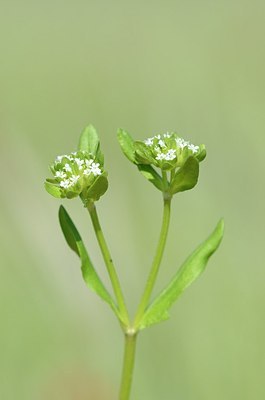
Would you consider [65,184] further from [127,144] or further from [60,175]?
[127,144]

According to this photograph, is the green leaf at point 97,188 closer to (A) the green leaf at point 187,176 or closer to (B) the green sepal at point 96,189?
(B) the green sepal at point 96,189

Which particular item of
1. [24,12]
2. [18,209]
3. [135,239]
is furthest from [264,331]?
[24,12]

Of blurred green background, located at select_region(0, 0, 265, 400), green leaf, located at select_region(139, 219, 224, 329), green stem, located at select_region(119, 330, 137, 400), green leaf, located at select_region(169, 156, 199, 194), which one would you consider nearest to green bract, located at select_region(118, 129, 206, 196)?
green leaf, located at select_region(169, 156, 199, 194)

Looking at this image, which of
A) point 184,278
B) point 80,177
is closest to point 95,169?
point 80,177

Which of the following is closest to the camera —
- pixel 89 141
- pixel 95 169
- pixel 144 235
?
pixel 95 169

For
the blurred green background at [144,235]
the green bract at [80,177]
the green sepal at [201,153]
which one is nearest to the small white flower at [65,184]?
the green bract at [80,177]

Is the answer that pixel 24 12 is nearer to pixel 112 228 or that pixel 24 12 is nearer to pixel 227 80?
pixel 227 80

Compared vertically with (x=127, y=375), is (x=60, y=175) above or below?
above
